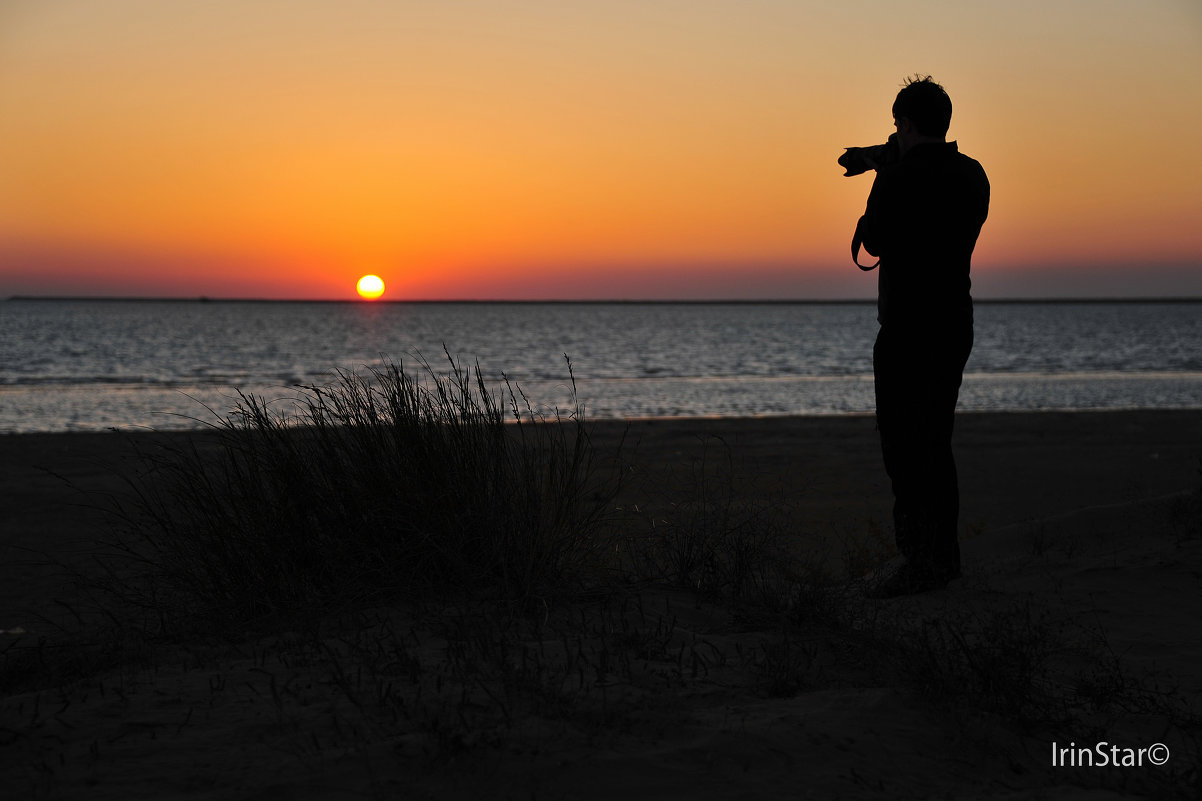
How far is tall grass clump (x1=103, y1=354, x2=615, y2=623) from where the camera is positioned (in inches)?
138

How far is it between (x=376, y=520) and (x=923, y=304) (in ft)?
8.54

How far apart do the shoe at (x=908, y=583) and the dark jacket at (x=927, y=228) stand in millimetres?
1142

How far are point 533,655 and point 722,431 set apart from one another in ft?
36.6

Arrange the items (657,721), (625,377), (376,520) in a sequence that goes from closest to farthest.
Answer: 1. (657,721)
2. (376,520)
3. (625,377)

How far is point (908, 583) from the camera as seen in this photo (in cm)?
415

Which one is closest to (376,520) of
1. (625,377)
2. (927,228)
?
(927,228)

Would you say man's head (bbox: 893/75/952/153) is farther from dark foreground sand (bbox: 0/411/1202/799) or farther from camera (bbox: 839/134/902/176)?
dark foreground sand (bbox: 0/411/1202/799)

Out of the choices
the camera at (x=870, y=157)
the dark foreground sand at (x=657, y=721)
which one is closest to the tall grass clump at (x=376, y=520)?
the dark foreground sand at (x=657, y=721)

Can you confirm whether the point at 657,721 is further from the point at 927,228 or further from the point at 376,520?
the point at 927,228

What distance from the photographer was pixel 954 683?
2672 mm

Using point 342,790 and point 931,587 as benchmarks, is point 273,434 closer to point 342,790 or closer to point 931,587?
point 342,790

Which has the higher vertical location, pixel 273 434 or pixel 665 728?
pixel 273 434

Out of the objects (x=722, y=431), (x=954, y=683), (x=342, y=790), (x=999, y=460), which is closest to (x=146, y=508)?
(x=342, y=790)

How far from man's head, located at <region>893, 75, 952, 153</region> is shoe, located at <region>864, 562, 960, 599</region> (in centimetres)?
195
